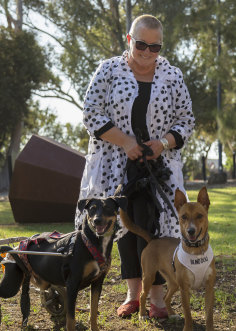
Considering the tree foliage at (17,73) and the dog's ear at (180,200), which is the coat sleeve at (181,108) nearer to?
the dog's ear at (180,200)

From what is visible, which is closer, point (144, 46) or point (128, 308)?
point (144, 46)

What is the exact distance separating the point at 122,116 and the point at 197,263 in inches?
55.9

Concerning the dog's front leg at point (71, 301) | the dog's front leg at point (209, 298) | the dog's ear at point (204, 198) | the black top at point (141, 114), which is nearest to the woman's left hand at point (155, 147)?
the black top at point (141, 114)

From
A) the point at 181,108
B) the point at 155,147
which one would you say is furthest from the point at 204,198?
the point at 181,108

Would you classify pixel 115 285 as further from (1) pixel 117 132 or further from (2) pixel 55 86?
(2) pixel 55 86

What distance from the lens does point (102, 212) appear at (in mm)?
4207

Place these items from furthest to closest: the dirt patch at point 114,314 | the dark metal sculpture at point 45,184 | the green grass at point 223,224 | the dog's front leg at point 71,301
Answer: the dark metal sculpture at point 45,184, the green grass at point 223,224, the dirt patch at point 114,314, the dog's front leg at point 71,301

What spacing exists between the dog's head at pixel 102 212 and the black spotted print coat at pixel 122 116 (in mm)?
528

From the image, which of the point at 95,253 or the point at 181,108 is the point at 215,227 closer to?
the point at 181,108

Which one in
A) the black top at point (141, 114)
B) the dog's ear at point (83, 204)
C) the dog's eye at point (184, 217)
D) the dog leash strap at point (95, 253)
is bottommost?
the dog leash strap at point (95, 253)

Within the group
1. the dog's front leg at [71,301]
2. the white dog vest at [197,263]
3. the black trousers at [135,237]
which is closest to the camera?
the dog's front leg at [71,301]

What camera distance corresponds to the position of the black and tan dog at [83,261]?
4156 mm

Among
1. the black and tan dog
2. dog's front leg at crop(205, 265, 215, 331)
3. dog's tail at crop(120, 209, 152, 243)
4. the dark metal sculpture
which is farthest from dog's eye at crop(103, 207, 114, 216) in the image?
the dark metal sculpture

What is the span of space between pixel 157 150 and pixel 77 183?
24.0 ft
